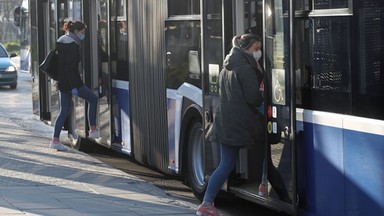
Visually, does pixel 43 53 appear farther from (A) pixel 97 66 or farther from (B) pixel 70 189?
(B) pixel 70 189

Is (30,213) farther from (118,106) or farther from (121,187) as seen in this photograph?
(118,106)

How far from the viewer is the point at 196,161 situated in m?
9.83

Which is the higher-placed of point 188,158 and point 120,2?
point 120,2

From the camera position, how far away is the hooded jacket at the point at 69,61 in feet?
41.6

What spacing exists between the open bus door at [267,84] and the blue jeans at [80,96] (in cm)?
383

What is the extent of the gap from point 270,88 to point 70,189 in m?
3.28

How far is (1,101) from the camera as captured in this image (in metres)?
24.8

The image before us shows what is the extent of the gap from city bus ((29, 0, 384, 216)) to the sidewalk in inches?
17.4

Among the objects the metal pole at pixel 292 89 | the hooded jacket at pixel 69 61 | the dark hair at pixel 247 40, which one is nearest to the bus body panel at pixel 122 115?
the hooded jacket at pixel 69 61

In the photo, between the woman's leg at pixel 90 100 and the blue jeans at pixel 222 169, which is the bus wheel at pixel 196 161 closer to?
the blue jeans at pixel 222 169

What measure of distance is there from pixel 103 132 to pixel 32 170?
163 centimetres

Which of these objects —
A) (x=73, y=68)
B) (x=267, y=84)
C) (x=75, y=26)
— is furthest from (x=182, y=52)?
(x=73, y=68)

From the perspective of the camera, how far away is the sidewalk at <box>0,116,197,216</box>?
8875mm

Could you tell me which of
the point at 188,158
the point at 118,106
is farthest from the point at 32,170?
the point at 188,158
